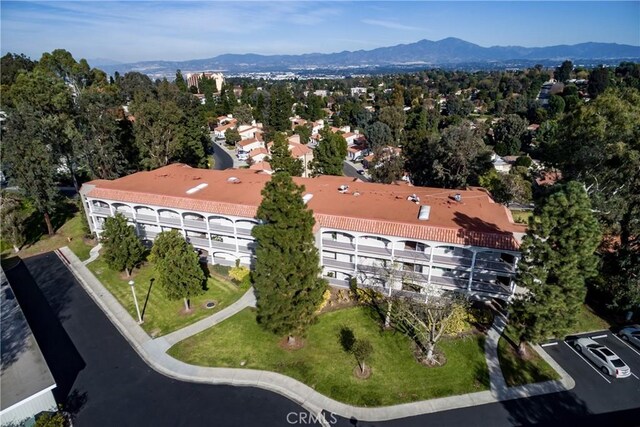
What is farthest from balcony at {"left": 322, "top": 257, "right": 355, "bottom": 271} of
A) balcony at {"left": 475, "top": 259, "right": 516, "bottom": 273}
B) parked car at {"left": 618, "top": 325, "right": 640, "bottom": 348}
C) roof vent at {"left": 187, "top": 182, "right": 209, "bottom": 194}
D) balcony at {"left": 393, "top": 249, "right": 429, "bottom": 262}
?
A: parked car at {"left": 618, "top": 325, "right": 640, "bottom": 348}

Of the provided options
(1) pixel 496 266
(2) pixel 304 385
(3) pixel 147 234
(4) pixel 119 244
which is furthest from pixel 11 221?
(1) pixel 496 266

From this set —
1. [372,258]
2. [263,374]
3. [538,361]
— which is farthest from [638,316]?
[263,374]

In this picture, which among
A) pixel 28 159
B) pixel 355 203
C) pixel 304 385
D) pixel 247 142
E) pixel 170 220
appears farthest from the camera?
pixel 247 142

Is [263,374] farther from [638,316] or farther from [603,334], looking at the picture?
[638,316]

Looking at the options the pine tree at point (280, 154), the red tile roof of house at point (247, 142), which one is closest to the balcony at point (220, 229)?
the pine tree at point (280, 154)

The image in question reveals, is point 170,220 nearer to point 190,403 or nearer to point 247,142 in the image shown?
point 190,403

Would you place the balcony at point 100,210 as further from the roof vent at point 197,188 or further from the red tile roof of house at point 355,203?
the roof vent at point 197,188
